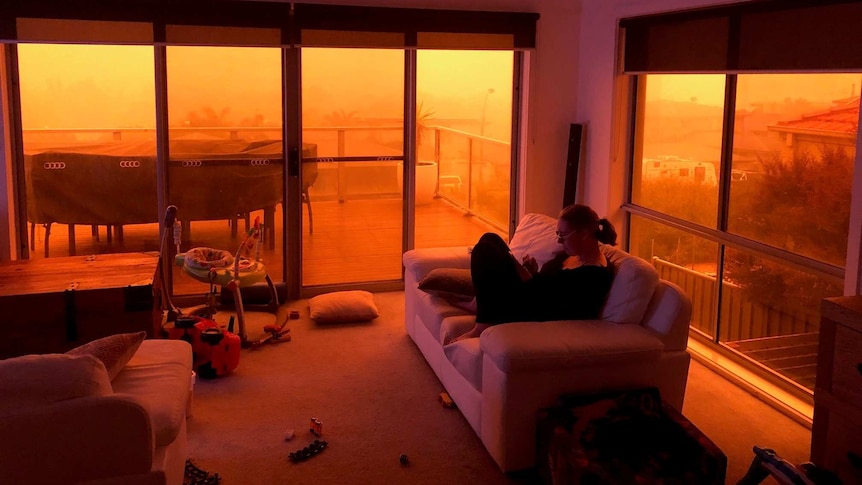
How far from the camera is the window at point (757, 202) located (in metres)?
4.14

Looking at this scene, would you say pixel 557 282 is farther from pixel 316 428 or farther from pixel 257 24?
pixel 257 24

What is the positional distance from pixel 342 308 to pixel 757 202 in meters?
2.64

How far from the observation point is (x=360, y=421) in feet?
13.2

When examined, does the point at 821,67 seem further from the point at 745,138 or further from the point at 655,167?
the point at 655,167

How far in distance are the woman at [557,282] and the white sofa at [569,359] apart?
3.4 inches

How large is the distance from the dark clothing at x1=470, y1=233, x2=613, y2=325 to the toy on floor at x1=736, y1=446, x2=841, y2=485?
1.13m

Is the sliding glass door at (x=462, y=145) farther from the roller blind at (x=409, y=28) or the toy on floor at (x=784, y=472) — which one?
the toy on floor at (x=784, y=472)

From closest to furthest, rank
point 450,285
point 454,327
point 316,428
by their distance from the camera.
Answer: point 316,428 → point 454,327 → point 450,285

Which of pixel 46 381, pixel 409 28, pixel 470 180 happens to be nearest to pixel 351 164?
pixel 409 28

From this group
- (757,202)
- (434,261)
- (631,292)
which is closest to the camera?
(631,292)

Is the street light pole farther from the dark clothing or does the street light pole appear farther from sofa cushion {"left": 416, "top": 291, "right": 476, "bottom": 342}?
the dark clothing

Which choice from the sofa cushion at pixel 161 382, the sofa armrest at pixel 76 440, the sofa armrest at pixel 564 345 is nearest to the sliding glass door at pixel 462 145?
the sofa armrest at pixel 564 345

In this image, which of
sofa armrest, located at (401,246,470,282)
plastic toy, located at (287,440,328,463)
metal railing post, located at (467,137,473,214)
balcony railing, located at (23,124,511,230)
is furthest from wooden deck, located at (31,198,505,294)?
plastic toy, located at (287,440,328,463)

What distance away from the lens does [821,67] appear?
3.93 m
